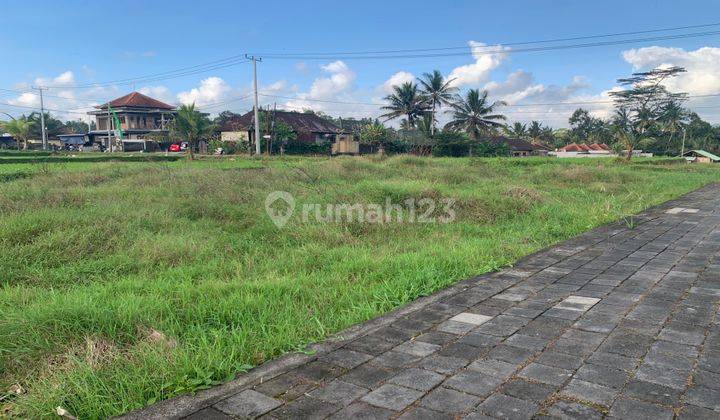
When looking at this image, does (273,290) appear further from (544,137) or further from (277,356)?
(544,137)

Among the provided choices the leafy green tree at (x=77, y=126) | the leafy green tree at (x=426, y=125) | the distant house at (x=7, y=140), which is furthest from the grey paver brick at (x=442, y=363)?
the leafy green tree at (x=77, y=126)

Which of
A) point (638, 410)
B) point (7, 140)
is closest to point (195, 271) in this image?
point (638, 410)

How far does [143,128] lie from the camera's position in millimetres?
50094

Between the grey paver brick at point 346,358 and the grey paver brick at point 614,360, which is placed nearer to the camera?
the grey paver brick at point 614,360

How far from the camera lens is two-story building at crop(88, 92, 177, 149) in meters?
48.8

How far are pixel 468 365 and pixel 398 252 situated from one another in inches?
125

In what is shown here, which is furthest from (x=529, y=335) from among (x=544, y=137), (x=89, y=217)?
(x=544, y=137)

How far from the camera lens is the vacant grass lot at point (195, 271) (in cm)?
241

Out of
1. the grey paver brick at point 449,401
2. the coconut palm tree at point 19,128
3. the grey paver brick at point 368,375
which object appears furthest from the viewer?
the coconut palm tree at point 19,128

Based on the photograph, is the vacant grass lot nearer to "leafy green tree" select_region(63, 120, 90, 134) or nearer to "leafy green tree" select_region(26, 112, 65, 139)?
"leafy green tree" select_region(26, 112, 65, 139)

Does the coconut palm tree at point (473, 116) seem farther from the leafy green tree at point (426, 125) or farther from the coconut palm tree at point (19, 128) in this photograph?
the coconut palm tree at point (19, 128)

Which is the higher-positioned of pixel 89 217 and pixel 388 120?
pixel 388 120

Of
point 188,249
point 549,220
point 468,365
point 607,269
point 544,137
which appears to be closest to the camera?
point 468,365

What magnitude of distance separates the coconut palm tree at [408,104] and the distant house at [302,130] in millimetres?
4683
